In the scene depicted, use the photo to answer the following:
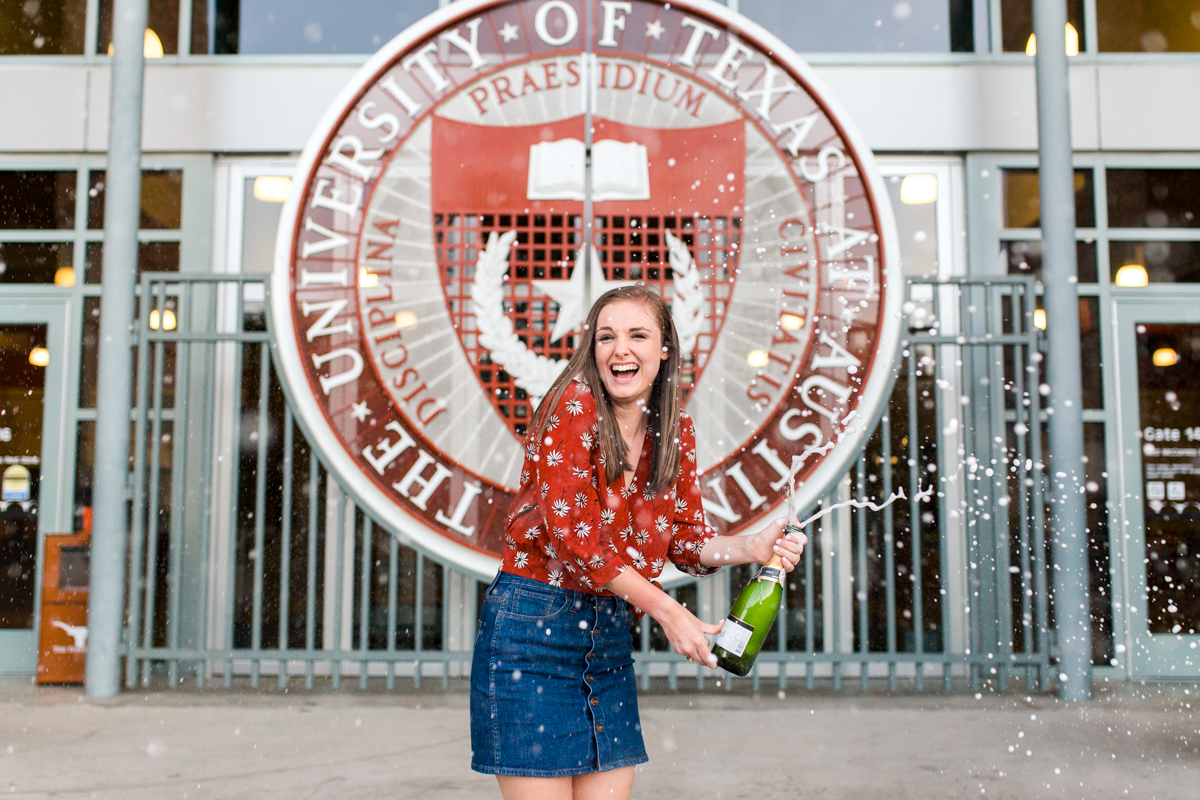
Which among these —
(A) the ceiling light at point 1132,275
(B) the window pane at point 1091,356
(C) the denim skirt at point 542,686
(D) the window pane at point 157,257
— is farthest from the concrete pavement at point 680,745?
(D) the window pane at point 157,257

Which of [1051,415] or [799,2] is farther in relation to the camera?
[799,2]

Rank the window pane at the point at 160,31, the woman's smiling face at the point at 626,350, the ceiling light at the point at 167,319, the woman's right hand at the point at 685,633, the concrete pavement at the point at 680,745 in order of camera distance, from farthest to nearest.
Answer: the window pane at the point at 160,31, the ceiling light at the point at 167,319, the concrete pavement at the point at 680,745, the woman's smiling face at the point at 626,350, the woman's right hand at the point at 685,633

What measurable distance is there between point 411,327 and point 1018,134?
3.63 metres

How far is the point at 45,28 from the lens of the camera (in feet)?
19.8

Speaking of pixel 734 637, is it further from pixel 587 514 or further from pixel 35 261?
pixel 35 261

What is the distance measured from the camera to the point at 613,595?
2.03 m

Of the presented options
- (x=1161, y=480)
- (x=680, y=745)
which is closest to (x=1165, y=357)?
(x=1161, y=480)

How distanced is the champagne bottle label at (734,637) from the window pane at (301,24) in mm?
5117

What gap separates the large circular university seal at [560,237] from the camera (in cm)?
520

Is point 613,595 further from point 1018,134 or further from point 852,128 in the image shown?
point 1018,134

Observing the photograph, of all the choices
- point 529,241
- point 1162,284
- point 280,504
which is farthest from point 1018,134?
point 280,504

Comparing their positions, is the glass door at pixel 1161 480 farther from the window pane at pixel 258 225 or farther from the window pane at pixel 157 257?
the window pane at pixel 157 257

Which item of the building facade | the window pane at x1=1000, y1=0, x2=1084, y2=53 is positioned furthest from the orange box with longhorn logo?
the window pane at x1=1000, y1=0, x2=1084, y2=53

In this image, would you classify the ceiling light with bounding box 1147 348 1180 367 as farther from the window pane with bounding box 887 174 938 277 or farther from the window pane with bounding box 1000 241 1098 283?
the window pane with bounding box 887 174 938 277
